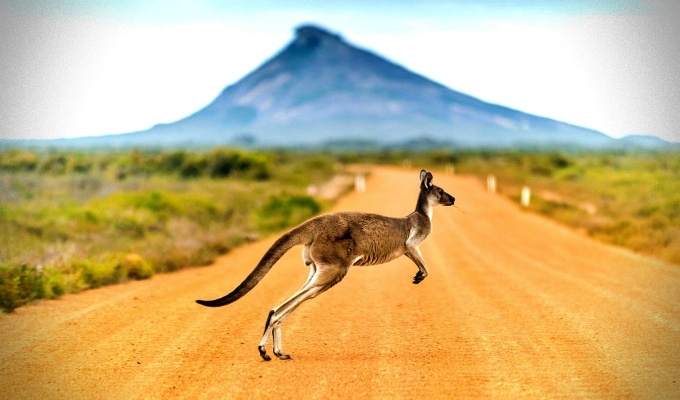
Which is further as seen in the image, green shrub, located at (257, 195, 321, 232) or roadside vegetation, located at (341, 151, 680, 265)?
green shrub, located at (257, 195, 321, 232)

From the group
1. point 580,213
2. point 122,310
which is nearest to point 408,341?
point 122,310

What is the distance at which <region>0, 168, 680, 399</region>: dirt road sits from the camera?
7262 mm

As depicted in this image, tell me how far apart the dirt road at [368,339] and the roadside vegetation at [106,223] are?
0.70 m

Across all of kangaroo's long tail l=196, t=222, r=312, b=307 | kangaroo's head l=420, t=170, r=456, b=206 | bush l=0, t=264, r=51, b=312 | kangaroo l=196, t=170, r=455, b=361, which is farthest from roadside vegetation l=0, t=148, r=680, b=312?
kangaroo's head l=420, t=170, r=456, b=206

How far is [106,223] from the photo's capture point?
22.5 metres

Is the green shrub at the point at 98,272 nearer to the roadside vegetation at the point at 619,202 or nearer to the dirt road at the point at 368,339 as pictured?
the dirt road at the point at 368,339

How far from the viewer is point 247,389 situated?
6.99 metres

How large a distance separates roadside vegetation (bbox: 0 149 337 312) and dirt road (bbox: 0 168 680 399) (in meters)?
0.70

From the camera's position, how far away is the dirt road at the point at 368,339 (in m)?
7.26

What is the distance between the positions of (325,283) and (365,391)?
142 cm

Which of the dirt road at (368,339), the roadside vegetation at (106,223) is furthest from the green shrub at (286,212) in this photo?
the dirt road at (368,339)

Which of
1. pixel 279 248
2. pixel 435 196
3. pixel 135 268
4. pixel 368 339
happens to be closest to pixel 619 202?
pixel 135 268

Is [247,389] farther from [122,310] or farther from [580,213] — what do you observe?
[580,213]

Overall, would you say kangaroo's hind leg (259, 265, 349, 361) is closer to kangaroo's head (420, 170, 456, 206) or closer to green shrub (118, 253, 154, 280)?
kangaroo's head (420, 170, 456, 206)
